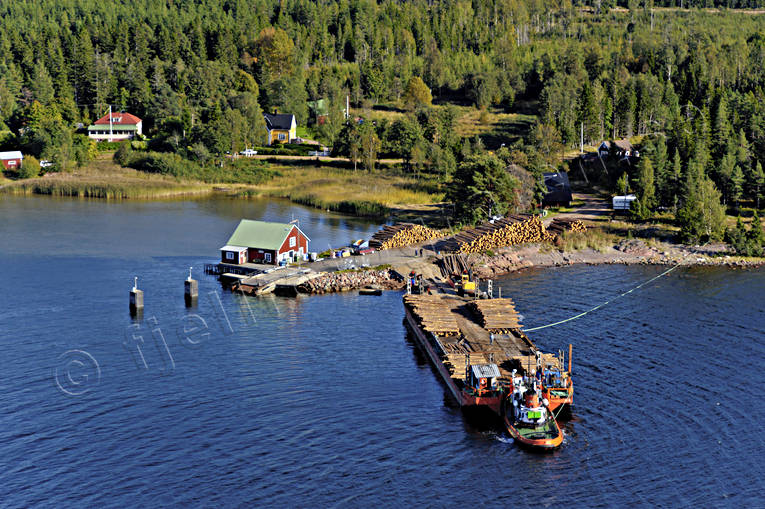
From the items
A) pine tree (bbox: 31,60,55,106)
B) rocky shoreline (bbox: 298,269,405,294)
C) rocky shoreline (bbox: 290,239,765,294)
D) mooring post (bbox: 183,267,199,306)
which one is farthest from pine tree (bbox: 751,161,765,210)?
pine tree (bbox: 31,60,55,106)

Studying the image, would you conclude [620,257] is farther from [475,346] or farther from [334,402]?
[334,402]

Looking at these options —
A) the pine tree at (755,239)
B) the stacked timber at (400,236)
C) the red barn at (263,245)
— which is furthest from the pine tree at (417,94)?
the red barn at (263,245)

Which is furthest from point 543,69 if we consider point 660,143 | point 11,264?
point 11,264

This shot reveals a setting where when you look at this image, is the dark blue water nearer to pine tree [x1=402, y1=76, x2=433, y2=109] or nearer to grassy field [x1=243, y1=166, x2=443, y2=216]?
grassy field [x1=243, y1=166, x2=443, y2=216]

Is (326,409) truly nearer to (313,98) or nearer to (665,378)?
(665,378)

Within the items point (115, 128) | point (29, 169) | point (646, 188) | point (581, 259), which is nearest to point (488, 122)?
point (646, 188)

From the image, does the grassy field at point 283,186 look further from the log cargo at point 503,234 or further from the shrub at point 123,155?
the log cargo at point 503,234
